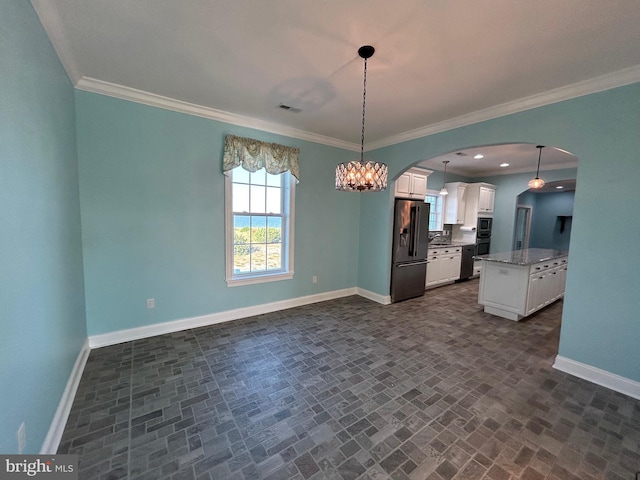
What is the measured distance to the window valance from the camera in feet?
11.2

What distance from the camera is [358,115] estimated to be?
3400mm

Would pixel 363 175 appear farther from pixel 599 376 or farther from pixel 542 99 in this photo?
pixel 599 376

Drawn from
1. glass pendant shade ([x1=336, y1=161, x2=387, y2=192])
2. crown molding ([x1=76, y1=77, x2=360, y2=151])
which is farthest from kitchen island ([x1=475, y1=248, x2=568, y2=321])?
crown molding ([x1=76, y1=77, x2=360, y2=151])

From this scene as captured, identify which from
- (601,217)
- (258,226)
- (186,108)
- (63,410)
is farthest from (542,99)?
(63,410)

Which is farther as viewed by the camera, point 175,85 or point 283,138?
point 283,138

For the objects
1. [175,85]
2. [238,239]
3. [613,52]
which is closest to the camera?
[613,52]

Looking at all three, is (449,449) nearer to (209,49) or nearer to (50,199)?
(50,199)

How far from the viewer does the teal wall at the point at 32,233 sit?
1195mm

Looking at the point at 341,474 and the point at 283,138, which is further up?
the point at 283,138

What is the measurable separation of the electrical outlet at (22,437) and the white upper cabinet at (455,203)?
24.0 feet

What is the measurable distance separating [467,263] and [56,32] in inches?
300

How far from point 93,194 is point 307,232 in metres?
2.79

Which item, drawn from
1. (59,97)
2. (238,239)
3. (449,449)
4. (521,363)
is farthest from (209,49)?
(521,363)

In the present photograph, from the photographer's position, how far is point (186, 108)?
3.15 m
